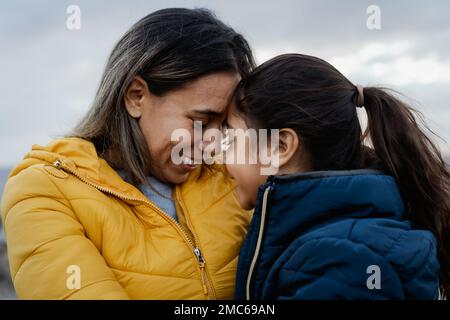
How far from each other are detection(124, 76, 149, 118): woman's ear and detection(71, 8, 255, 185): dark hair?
3 centimetres

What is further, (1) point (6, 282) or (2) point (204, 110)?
(1) point (6, 282)

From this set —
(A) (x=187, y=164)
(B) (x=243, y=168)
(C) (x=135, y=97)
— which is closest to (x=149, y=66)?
(C) (x=135, y=97)

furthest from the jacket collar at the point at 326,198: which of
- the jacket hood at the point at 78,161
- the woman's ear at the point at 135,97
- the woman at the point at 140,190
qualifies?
the woman's ear at the point at 135,97

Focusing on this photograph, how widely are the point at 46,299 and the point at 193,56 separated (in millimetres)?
1389

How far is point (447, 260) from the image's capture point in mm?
2691

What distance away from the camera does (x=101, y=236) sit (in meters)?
2.48

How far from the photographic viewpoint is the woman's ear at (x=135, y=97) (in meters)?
2.95

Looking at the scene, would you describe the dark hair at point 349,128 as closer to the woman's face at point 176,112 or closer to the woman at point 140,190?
the woman's face at point 176,112

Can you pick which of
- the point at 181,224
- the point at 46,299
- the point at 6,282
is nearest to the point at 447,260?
the point at 181,224

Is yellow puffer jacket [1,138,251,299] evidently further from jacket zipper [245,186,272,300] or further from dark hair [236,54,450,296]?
dark hair [236,54,450,296]

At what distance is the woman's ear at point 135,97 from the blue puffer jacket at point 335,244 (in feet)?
2.99

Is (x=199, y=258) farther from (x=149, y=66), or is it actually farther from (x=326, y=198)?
(x=149, y=66)

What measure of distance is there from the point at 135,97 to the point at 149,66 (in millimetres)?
191
